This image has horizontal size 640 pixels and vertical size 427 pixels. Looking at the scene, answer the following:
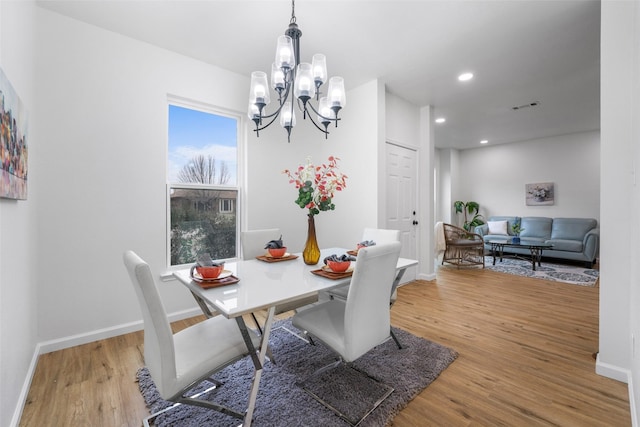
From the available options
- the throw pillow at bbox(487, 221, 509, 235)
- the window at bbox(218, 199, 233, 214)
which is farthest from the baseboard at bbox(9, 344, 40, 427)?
the throw pillow at bbox(487, 221, 509, 235)

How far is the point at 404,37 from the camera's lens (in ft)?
8.64

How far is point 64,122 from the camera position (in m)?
2.30

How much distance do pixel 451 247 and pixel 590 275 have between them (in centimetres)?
212

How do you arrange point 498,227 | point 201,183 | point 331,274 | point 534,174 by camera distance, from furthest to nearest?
point 534,174 < point 498,227 < point 201,183 < point 331,274

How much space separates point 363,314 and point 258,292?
0.58 metres

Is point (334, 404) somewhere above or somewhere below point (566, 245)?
below

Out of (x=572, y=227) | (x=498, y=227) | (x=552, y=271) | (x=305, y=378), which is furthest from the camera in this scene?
(x=498, y=227)

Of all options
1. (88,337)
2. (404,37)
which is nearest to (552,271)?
(404,37)

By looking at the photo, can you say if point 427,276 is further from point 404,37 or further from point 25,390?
point 25,390

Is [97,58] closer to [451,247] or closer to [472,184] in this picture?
[451,247]

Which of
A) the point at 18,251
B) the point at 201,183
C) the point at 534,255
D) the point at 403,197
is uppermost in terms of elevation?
the point at 201,183

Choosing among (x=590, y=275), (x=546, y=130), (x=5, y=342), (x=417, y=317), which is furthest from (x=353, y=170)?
(x=546, y=130)

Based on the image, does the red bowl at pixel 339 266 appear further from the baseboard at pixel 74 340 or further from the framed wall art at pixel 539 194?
the framed wall art at pixel 539 194

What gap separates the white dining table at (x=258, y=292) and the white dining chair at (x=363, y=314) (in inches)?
8.4
